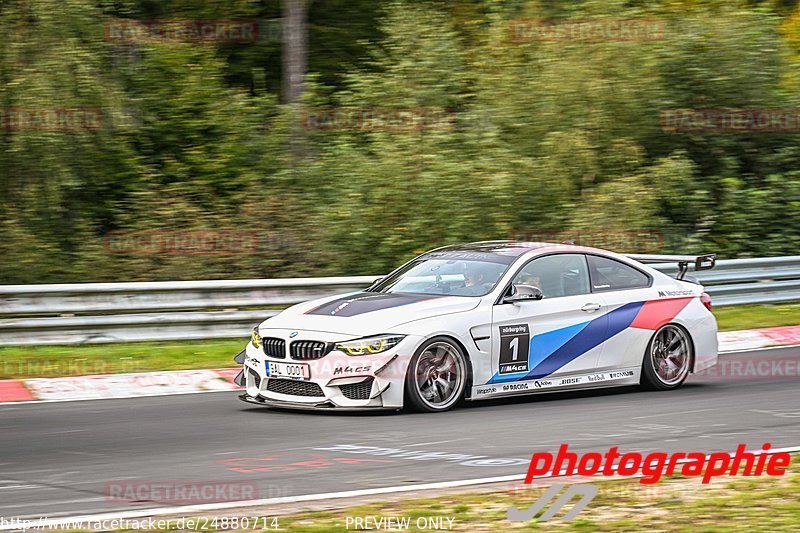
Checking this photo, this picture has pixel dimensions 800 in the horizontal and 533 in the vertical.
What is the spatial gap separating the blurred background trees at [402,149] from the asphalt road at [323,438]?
7.47m

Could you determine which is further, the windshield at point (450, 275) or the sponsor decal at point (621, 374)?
the sponsor decal at point (621, 374)

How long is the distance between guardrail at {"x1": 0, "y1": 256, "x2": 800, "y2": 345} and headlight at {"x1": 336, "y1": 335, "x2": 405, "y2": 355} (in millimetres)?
5281

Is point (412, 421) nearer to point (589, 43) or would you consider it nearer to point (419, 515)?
point (419, 515)

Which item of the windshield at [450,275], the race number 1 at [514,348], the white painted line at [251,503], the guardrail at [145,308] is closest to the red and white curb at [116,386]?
the guardrail at [145,308]

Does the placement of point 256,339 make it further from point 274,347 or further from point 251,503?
point 251,503

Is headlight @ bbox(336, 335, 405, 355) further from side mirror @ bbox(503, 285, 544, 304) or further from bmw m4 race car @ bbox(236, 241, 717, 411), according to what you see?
side mirror @ bbox(503, 285, 544, 304)

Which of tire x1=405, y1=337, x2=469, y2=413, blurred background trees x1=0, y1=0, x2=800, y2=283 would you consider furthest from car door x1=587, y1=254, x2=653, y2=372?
blurred background trees x1=0, y1=0, x2=800, y2=283

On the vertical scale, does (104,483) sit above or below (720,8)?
below

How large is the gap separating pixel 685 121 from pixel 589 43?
2555 millimetres

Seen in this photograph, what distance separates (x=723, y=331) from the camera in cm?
1664

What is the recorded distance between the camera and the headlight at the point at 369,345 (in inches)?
385

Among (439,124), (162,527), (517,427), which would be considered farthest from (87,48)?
(162,527)

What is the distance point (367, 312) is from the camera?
1020 centimetres

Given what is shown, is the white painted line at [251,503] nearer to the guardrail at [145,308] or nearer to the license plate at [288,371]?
the license plate at [288,371]
